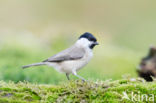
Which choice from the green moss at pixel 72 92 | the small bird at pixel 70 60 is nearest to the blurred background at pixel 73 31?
the small bird at pixel 70 60

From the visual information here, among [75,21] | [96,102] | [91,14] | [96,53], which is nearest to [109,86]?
[96,102]

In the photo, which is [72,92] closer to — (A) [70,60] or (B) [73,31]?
(A) [70,60]

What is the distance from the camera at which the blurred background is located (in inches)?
355

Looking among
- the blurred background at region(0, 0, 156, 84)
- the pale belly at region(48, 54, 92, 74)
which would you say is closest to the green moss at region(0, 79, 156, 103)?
the pale belly at region(48, 54, 92, 74)

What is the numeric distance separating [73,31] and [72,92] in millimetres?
9359

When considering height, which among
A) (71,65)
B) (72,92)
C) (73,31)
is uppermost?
(73,31)

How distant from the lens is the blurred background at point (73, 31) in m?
9.01

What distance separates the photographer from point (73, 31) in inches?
503

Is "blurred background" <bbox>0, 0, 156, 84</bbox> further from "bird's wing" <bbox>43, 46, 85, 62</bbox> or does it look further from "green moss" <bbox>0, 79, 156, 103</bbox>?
"green moss" <bbox>0, 79, 156, 103</bbox>

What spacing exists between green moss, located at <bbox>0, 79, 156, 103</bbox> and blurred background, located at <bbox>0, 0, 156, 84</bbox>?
3.02m

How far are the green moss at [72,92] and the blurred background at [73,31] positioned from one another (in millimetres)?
3015

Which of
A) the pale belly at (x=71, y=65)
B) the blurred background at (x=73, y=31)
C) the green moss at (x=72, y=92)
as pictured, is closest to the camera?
the green moss at (x=72, y=92)

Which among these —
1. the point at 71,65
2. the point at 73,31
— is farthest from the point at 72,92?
the point at 73,31

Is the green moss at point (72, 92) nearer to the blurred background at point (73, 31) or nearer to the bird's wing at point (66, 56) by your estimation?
the bird's wing at point (66, 56)
